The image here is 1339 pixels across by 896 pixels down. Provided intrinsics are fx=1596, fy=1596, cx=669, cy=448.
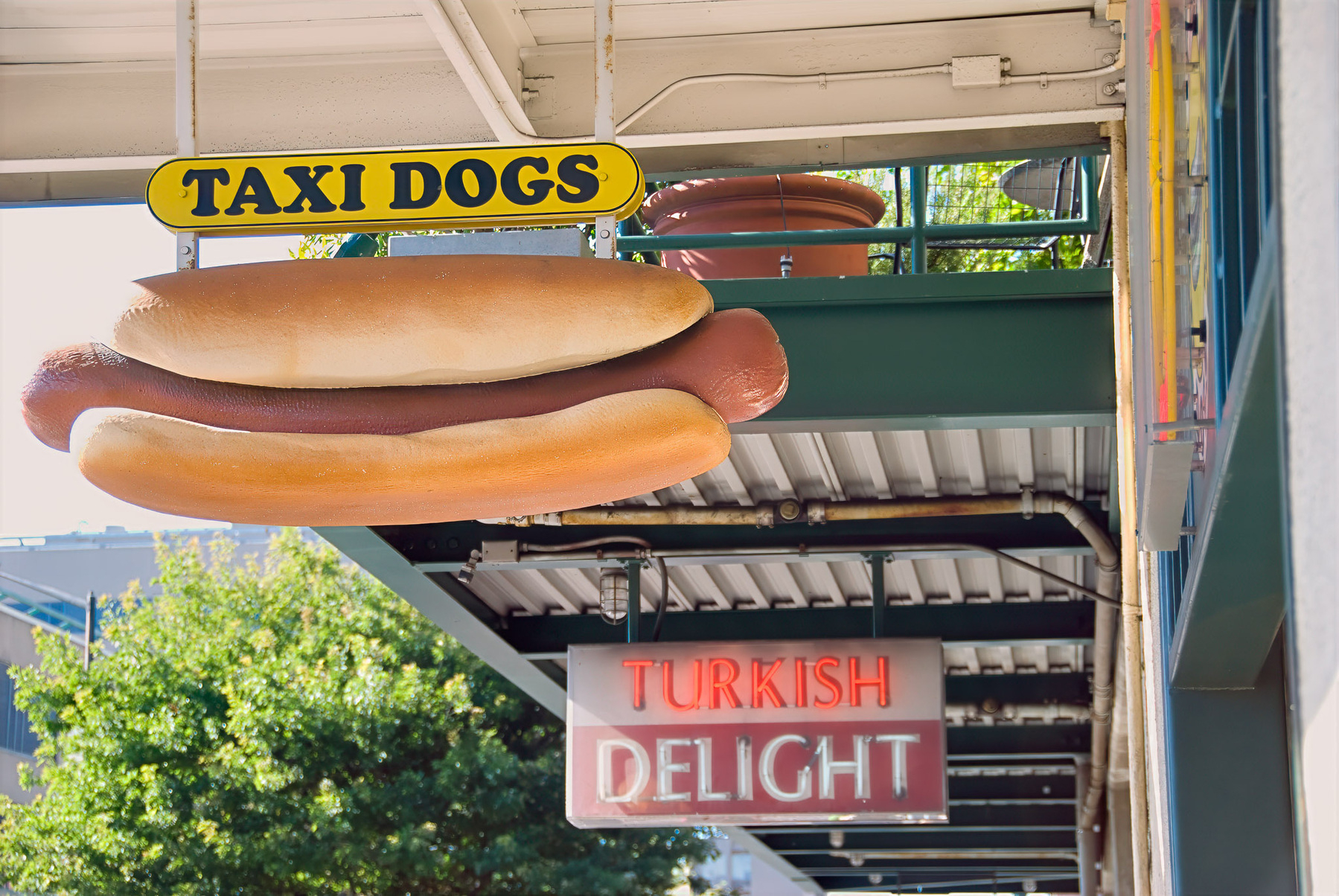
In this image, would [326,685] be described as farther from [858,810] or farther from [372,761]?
[858,810]

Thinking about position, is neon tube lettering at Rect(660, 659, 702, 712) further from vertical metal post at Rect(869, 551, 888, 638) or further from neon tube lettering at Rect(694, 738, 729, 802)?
vertical metal post at Rect(869, 551, 888, 638)

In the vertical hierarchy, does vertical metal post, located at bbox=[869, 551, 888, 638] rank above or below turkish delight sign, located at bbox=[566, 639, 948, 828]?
above

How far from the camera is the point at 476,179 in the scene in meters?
3.19

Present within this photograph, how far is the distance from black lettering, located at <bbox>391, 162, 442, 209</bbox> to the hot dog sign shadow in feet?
1.81

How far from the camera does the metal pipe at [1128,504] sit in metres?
4.66

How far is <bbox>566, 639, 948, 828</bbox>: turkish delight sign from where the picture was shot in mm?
6152

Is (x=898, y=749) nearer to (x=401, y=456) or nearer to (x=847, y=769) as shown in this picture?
(x=847, y=769)

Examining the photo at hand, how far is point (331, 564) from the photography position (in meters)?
23.4

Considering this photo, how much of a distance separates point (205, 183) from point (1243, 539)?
84.8 inches

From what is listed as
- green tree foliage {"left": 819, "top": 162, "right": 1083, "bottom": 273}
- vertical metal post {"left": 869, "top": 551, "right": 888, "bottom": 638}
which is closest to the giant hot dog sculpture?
vertical metal post {"left": 869, "top": 551, "right": 888, "bottom": 638}

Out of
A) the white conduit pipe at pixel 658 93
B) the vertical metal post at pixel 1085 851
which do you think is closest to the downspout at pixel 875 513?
the white conduit pipe at pixel 658 93

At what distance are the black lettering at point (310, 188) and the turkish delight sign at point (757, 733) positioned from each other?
3591 millimetres

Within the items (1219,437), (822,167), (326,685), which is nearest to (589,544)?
(822,167)

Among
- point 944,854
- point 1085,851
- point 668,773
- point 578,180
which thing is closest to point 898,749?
point 668,773
